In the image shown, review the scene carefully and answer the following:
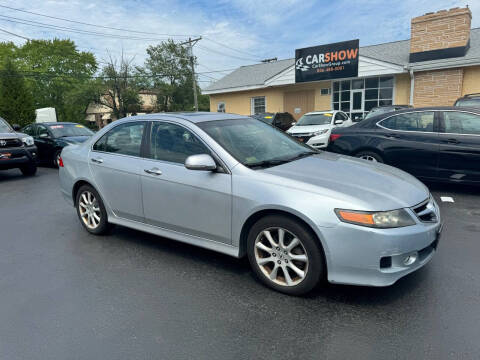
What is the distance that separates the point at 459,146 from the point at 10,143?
10084 millimetres

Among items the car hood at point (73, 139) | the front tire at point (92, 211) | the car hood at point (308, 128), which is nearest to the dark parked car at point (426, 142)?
the car hood at point (308, 128)

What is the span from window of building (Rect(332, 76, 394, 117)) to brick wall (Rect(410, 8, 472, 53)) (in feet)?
6.40

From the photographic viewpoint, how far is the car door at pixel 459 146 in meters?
5.74

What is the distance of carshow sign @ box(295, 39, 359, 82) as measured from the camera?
16844 mm

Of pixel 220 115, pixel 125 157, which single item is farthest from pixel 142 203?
pixel 220 115

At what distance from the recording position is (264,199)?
294cm

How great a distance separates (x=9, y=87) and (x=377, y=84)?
2221 cm

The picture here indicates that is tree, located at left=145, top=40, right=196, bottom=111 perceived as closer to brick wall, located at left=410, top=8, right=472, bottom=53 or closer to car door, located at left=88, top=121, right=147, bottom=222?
brick wall, located at left=410, top=8, right=472, bottom=53

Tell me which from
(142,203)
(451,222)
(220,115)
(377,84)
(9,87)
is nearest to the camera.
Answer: (142,203)

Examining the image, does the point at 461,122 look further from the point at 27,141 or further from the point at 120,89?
the point at 120,89

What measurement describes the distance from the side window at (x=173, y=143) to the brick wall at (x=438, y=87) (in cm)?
1487

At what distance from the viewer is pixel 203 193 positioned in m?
3.30

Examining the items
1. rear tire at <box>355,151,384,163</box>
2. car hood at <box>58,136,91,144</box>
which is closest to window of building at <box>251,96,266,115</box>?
car hood at <box>58,136,91,144</box>

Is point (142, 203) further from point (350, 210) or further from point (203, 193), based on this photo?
point (350, 210)
